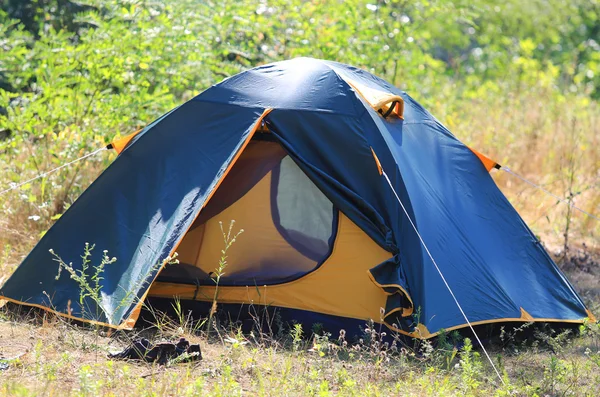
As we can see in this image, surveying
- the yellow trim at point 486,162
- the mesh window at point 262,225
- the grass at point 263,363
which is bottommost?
the grass at point 263,363

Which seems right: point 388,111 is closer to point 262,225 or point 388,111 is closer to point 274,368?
point 262,225

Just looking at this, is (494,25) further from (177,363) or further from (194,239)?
(177,363)

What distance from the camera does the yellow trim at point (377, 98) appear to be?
455cm

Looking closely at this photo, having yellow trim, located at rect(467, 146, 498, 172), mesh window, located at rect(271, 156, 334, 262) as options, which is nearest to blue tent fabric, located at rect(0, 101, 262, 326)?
mesh window, located at rect(271, 156, 334, 262)

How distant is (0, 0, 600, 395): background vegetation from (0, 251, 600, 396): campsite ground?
103 mm

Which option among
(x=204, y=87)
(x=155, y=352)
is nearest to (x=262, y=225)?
(x=155, y=352)

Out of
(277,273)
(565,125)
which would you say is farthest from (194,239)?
(565,125)

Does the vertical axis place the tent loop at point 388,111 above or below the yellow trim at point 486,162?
above

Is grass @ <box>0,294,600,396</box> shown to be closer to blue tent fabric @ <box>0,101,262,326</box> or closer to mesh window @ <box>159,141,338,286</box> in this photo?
blue tent fabric @ <box>0,101,262,326</box>

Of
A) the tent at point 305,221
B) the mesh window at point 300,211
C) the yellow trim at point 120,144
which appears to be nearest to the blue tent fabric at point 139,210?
the tent at point 305,221

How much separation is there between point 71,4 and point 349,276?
5.71 meters

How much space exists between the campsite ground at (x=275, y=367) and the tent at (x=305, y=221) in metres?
0.15

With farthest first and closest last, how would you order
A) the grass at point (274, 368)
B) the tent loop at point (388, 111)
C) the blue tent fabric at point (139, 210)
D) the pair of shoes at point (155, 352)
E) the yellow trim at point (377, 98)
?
1. the tent loop at point (388, 111)
2. the yellow trim at point (377, 98)
3. the blue tent fabric at point (139, 210)
4. the pair of shoes at point (155, 352)
5. the grass at point (274, 368)

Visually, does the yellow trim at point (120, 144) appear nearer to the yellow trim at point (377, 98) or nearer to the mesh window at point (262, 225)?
the mesh window at point (262, 225)
